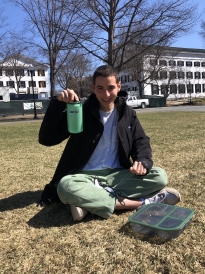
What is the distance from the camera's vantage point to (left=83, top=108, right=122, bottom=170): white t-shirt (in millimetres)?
2625

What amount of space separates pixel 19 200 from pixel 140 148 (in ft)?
4.65

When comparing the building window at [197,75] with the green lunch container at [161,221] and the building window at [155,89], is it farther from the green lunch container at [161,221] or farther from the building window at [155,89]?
the green lunch container at [161,221]

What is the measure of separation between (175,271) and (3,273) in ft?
3.32

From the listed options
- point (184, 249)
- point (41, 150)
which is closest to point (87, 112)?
point (184, 249)

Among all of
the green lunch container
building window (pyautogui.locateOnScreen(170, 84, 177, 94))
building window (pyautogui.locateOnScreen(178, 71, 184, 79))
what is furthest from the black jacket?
building window (pyautogui.locateOnScreen(178, 71, 184, 79))

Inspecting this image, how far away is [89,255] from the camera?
1804 mm

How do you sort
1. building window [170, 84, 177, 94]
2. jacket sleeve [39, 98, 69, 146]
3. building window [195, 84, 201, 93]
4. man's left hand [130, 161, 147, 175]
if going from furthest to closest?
building window [195, 84, 201, 93] → building window [170, 84, 177, 94] → jacket sleeve [39, 98, 69, 146] → man's left hand [130, 161, 147, 175]

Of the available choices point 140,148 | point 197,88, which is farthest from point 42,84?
point 140,148

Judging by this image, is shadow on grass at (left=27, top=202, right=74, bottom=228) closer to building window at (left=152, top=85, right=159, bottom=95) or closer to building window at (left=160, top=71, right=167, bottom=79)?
building window at (left=160, top=71, right=167, bottom=79)

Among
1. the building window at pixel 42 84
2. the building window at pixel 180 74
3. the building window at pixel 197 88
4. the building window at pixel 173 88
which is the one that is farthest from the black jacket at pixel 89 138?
the building window at pixel 42 84

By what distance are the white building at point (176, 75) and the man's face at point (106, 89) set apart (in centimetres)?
4061

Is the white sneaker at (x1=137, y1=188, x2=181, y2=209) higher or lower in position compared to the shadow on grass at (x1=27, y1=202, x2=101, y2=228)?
higher

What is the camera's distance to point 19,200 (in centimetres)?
298

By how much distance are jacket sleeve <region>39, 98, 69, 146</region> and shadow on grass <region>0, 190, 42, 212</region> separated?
740 millimetres
